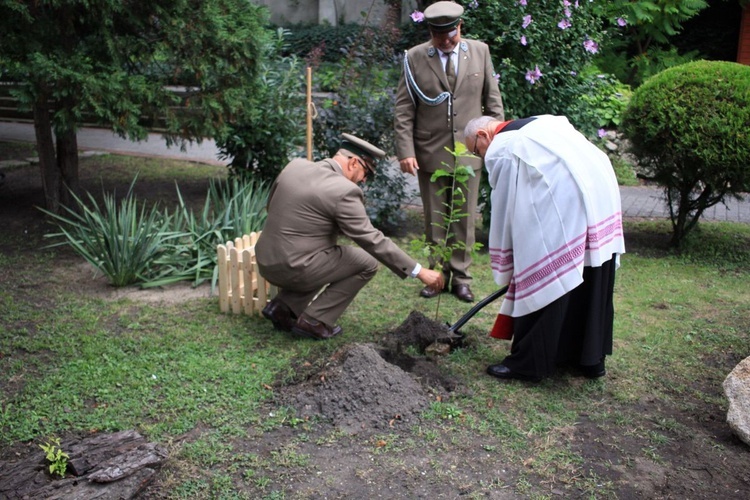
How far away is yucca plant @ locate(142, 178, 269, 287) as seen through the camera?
6.23 meters

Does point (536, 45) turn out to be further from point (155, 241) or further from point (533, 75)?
point (155, 241)

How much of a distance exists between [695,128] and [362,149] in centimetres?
342

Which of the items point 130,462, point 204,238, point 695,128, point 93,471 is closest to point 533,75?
point 695,128

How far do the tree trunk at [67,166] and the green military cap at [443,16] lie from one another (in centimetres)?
388

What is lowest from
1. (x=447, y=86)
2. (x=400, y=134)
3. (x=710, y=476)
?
(x=710, y=476)

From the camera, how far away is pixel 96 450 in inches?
140

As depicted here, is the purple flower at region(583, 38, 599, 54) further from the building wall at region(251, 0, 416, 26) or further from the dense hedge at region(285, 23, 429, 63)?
the building wall at region(251, 0, 416, 26)

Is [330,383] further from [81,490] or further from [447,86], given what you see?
[447,86]

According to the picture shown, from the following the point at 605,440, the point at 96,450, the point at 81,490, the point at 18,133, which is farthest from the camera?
the point at 18,133

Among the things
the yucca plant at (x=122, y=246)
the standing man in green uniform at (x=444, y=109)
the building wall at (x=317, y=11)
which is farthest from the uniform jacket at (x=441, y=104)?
the building wall at (x=317, y=11)

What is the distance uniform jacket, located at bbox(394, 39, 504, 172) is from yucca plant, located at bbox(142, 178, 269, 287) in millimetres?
1559

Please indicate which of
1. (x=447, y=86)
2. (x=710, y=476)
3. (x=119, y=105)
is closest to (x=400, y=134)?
(x=447, y=86)

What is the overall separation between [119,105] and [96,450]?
3.82m

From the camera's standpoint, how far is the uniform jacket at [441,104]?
597 centimetres
